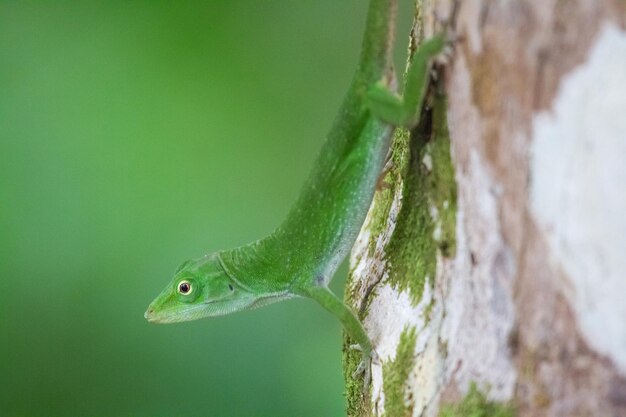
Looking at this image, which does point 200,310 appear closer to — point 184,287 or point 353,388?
point 184,287

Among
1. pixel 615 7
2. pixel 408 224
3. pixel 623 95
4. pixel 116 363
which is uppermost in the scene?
pixel 615 7

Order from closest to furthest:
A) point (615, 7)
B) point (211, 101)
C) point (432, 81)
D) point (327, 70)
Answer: point (615, 7) → point (432, 81) → point (211, 101) → point (327, 70)

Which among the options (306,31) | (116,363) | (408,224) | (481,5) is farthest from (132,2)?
(481,5)

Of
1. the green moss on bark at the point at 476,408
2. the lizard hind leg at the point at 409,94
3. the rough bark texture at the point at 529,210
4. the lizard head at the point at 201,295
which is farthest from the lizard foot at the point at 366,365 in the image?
the lizard hind leg at the point at 409,94

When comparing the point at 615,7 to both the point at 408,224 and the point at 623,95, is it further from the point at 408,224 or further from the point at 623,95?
the point at 408,224

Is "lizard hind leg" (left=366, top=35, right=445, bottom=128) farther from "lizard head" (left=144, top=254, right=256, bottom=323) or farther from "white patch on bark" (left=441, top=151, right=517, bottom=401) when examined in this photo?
"lizard head" (left=144, top=254, right=256, bottom=323)

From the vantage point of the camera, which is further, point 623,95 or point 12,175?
point 12,175
